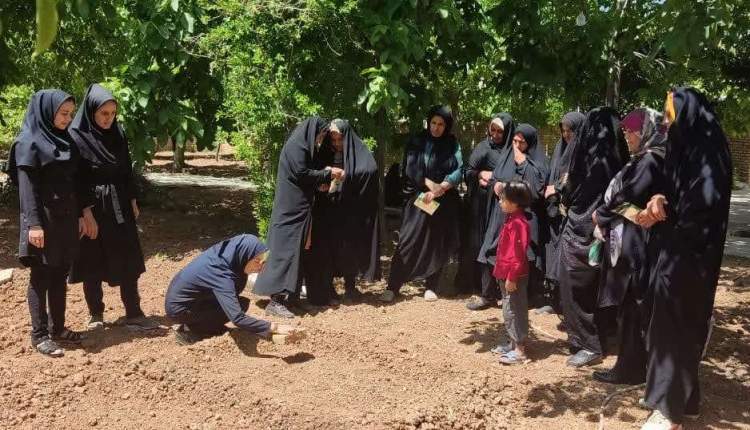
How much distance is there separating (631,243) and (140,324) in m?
3.33

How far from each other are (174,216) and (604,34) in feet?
19.6

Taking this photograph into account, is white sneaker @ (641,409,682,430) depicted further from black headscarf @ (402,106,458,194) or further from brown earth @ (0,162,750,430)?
black headscarf @ (402,106,458,194)

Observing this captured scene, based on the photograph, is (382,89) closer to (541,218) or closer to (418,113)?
(541,218)

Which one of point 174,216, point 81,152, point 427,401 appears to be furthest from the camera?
point 174,216

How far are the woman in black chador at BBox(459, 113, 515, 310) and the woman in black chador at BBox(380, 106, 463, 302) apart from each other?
132 millimetres

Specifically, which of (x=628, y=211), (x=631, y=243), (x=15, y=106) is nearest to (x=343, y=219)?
(x=631, y=243)

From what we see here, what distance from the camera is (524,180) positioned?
5.27 m

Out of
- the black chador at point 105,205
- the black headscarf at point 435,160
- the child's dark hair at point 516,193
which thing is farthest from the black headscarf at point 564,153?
the black chador at point 105,205

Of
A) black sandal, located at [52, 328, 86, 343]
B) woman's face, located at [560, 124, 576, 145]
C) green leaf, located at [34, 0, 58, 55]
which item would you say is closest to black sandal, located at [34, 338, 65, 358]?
black sandal, located at [52, 328, 86, 343]

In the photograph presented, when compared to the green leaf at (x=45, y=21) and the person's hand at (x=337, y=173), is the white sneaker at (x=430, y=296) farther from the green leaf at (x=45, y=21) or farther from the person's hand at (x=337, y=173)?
the green leaf at (x=45, y=21)

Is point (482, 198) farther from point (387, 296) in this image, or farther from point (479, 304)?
point (387, 296)

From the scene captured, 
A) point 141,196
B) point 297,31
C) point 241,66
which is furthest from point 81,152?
point 141,196

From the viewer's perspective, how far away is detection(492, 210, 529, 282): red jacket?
428 centimetres

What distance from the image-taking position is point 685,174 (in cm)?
325
